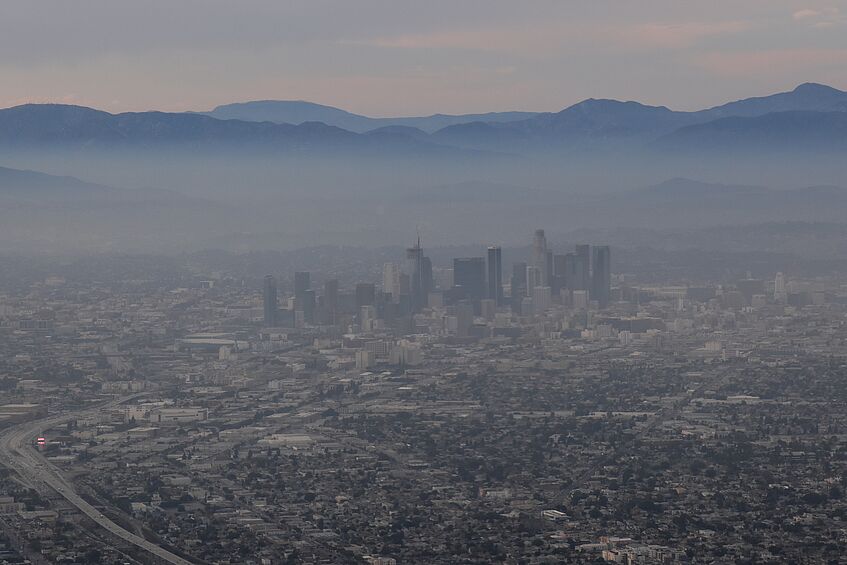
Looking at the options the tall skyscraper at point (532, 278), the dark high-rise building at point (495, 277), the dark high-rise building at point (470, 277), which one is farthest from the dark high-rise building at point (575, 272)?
the dark high-rise building at point (470, 277)

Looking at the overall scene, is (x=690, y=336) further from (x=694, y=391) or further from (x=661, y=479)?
(x=661, y=479)

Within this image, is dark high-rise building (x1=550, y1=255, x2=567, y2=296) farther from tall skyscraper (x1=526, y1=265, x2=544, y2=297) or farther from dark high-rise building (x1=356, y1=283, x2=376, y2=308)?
dark high-rise building (x1=356, y1=283, x2=376, y2=308)

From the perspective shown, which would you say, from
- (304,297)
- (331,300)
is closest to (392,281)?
(304,297)

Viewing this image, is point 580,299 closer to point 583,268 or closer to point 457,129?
point 583,268

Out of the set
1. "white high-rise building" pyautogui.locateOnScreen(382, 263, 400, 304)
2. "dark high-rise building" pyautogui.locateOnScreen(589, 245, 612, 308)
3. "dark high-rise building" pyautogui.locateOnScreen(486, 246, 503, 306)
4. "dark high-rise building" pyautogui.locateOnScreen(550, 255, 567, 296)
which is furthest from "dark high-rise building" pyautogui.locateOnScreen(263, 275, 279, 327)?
"dark high-rise building" pyautogui.locateOnScreen(589, 245, 612, 308)

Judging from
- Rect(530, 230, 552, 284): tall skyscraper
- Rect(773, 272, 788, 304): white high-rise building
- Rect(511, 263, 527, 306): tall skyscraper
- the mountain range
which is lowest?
Rect(773, 272, 788, 304): white high-rise building

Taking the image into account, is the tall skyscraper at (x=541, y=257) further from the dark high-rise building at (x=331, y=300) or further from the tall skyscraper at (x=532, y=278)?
the dark high-rise building at (x=331, y=300)
